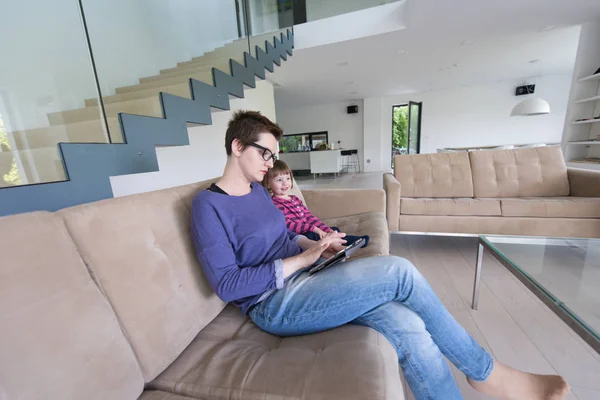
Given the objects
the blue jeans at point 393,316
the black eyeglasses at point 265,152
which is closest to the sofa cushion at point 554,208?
the blue jeans at point 393,316

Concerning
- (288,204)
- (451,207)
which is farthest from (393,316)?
(451,207)

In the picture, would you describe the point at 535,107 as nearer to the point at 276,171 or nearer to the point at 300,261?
the point at 276,171

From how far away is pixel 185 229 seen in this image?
0.93 metres

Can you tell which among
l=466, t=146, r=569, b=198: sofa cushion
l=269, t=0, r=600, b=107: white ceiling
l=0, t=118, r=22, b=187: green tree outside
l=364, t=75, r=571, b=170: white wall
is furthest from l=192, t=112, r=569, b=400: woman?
l=364, t=75, r=571, b=170: white wall

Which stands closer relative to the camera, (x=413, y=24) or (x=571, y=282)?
(x=571, y=282)

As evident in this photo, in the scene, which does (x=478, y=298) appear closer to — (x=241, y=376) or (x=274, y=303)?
(x=274, y=303)

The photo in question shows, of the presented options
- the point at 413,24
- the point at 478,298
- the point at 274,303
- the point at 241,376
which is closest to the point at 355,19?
the point at 413,24

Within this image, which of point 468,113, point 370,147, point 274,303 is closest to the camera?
point 274,303

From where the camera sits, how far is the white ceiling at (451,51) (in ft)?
10.1

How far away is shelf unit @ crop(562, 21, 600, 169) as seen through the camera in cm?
360

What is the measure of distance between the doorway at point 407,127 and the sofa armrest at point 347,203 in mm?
6330

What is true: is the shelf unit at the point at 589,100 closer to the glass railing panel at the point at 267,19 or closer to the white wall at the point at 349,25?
the white wall at the point at 349,25

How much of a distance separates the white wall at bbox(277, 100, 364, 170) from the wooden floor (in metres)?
7.23

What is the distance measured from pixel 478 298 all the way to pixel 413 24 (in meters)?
3.37
